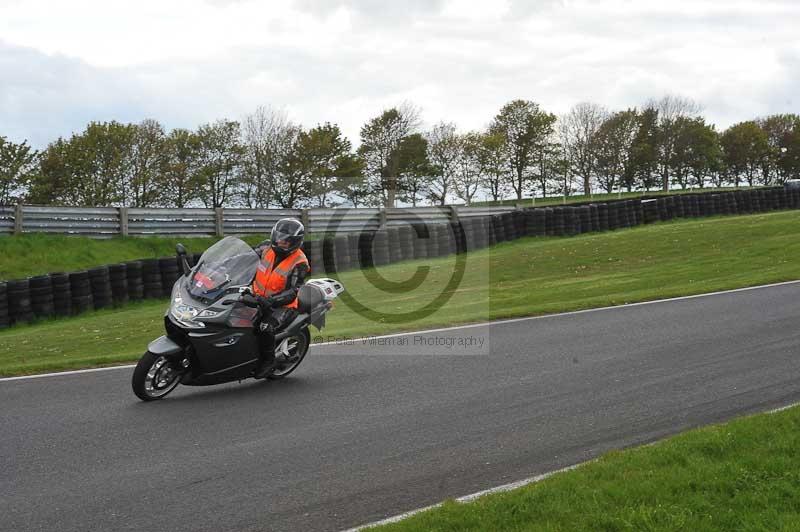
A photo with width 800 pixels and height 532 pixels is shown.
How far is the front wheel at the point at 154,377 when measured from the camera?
848cm

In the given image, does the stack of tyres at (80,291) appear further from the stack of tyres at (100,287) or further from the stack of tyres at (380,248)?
the stack of tyres at (380,248)

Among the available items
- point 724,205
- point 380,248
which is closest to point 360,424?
point 380,248

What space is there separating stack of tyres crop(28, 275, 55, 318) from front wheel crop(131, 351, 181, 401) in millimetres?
11103

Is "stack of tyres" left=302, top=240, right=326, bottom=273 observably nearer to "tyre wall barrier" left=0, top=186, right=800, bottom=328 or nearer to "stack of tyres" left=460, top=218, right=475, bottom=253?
"tyre wall barrier" left=0, top=186, right=800, bottom=328

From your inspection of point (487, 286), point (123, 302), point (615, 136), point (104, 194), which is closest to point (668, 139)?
point (615, 136)

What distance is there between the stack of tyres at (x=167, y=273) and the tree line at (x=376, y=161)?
20.9 metres

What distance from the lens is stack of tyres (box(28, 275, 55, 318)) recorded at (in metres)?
18.3

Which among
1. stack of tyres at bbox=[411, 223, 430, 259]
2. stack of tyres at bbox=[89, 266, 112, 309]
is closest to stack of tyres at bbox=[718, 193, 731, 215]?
stack of tyres at bbox=[411, 223, 430, 259]

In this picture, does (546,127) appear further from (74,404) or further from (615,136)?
(74,404)

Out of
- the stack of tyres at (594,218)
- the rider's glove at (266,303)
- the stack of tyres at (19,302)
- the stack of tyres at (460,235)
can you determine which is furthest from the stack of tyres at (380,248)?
the rider's glove at (266,303)

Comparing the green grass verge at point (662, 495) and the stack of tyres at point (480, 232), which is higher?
the stack of tyres at point (480, 232)

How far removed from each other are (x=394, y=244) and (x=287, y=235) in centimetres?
1746

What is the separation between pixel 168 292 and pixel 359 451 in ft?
50.5

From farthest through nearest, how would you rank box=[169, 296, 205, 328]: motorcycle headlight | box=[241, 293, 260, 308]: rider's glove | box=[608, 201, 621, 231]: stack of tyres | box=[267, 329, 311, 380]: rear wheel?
1. box=[608, 201, 621, 231]: stack of tyres
2. box=[267, 329, 311, 380]: rear wheel
3. box=[241, 293, 260, 308]: rider's glove
4. box=[169, 296, 205, 328]: motorcycle headlight
